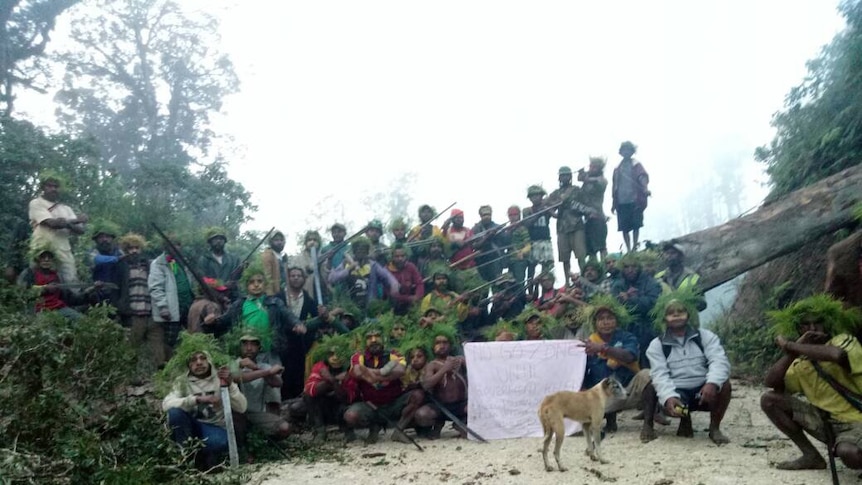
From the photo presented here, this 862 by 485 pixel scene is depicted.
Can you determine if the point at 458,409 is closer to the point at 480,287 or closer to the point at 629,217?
the point at 480,287

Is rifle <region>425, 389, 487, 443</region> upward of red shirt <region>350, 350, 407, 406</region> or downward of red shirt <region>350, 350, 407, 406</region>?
downward

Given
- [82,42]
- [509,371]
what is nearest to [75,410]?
[509,371]

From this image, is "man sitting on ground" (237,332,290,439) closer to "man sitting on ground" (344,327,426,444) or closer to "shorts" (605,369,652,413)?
"man sitting on ground" (344,327,426,444)

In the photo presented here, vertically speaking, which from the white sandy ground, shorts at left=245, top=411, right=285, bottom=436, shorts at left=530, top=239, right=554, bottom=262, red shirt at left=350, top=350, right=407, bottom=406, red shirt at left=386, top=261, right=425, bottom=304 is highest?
shorts at left=530, top=239, right=554, bottom=262

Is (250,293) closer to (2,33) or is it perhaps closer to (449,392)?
(449,392)

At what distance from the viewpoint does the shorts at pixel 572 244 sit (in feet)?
36.2

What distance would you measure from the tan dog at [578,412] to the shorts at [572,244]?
185 inches

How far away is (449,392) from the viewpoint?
26.3 feet

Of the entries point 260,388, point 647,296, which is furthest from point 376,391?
point 647,296

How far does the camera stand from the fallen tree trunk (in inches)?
393

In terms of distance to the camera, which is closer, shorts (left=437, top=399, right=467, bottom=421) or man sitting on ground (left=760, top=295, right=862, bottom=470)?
man sitting on ground (left=760, top=295, right=862, bottom=470)

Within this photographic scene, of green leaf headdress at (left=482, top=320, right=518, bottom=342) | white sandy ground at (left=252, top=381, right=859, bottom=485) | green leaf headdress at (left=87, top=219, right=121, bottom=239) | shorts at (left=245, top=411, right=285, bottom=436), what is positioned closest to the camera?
white sandy ground at (left=252, top=381, right=859, bottom=485)

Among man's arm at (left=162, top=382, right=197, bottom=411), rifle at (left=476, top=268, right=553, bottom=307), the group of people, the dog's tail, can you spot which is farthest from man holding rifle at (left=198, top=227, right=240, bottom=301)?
the dog's tail

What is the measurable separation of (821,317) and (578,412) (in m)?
2.25
